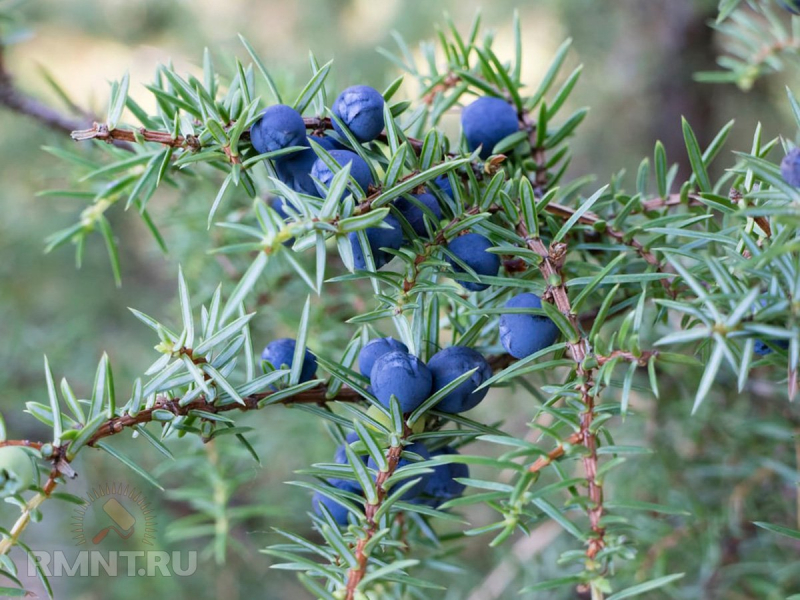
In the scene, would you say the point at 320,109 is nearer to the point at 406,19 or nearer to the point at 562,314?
the point at 562,314

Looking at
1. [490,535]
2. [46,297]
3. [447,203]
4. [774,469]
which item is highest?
[46,297]

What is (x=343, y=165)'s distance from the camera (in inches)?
14.9

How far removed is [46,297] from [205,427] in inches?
59.3

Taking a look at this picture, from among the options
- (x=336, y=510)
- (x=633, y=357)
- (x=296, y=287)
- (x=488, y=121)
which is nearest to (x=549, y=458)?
(x=633, y=357)

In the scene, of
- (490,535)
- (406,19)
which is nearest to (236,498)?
(490,535)

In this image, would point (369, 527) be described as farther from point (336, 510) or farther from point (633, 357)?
point (633, 357)

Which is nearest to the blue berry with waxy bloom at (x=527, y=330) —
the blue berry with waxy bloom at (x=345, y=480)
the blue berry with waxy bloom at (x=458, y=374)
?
the blue berry with waxy bloom at (x=458, y=374)

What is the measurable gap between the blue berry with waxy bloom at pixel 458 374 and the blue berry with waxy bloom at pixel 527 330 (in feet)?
0.09

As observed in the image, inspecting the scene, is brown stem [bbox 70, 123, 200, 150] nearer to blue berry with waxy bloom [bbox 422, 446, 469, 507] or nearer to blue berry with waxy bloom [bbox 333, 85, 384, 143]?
blue berry with waxy bloom [bbox 333, 85, 384, 143]

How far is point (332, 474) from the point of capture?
1.31 feet

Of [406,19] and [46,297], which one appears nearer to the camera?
[46,297]

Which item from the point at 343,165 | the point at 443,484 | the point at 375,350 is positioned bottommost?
the point at 443,484

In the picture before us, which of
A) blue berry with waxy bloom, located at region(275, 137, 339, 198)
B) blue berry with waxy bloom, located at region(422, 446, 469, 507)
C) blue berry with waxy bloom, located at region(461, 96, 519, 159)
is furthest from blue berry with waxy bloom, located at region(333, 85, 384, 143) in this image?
blue berry with waxy bloom, located at region(422, 446, 469, 507)

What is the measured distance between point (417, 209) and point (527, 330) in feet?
0.34
